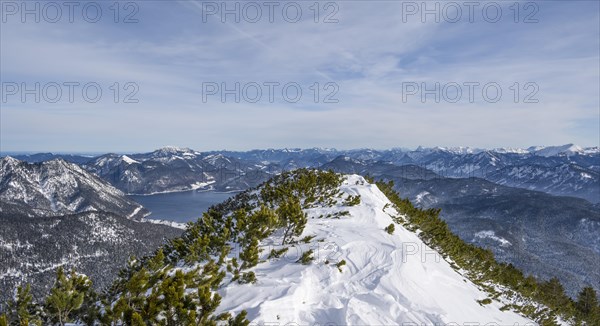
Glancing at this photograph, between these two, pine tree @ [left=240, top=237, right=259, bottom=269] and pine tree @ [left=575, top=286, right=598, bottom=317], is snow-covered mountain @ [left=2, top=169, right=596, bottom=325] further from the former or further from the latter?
pine tree @ [left=575, top=286, right=598, bottom=317]

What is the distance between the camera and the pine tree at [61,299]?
7.21 m

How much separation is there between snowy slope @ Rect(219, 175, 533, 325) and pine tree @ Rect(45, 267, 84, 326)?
3834mm

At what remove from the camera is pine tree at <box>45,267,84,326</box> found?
721 cm

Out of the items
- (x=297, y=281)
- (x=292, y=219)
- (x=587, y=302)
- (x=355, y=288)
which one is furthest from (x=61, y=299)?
(x=587, y=302)

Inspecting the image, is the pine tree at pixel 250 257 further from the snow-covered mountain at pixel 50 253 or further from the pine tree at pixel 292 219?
the snow-covered mountain at pixel 50 253

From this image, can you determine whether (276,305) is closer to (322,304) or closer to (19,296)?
(322,304)

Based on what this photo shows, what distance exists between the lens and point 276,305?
31.9ft

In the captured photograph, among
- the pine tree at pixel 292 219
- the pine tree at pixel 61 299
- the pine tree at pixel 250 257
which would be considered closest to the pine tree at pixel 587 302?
the pine tree at pixel 292 219

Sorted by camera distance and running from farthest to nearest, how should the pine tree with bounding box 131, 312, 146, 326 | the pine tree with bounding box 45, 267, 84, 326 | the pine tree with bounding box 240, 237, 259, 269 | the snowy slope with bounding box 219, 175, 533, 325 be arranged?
the pine tree with bounding box 240, 237, 259, 269, the snowy slope with bounding box 219, 175, 533, 325, the pine tree with bounding box 45, 267, 84, 326, the pine tree with bounding box 131, 312, 146, 326

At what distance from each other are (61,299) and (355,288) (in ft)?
30.6

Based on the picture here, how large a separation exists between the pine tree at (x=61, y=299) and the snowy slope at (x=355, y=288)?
3834mm

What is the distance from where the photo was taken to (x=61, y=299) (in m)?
7.30

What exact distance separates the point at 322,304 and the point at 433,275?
7.80 metres

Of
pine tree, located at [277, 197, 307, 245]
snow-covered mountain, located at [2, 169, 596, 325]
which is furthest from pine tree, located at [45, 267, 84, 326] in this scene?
pine tree, located at [277, 197, 307, 245]
